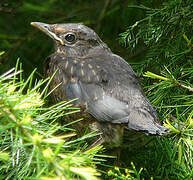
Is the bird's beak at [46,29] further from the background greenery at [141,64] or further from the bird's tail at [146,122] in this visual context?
the bird's tail at [146,122]

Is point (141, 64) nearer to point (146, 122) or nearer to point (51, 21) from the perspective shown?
point (146, 122)

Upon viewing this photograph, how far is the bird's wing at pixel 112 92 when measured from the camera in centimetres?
215

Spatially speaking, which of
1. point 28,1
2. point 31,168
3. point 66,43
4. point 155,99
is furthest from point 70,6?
point 31,168

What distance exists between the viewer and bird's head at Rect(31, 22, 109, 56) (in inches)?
105

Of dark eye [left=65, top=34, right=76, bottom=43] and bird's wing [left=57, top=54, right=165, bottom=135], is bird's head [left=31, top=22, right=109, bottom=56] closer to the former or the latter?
dark eye [left=65, top=34, right=76, bottom=43]

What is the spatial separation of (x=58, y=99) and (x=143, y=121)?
745 millimetres

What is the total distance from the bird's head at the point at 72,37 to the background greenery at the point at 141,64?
0.26m

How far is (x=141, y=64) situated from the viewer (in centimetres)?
279

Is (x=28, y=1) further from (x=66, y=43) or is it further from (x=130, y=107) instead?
(x=130, y=107)

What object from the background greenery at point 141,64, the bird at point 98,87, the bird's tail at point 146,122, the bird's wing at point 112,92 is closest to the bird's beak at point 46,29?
the bird at point 98,87

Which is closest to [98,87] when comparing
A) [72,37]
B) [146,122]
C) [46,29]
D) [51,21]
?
[146,122]

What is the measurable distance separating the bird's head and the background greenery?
26 centimetres

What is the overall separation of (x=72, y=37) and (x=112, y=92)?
0.69 m

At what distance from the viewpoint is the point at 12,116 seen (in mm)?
1327
